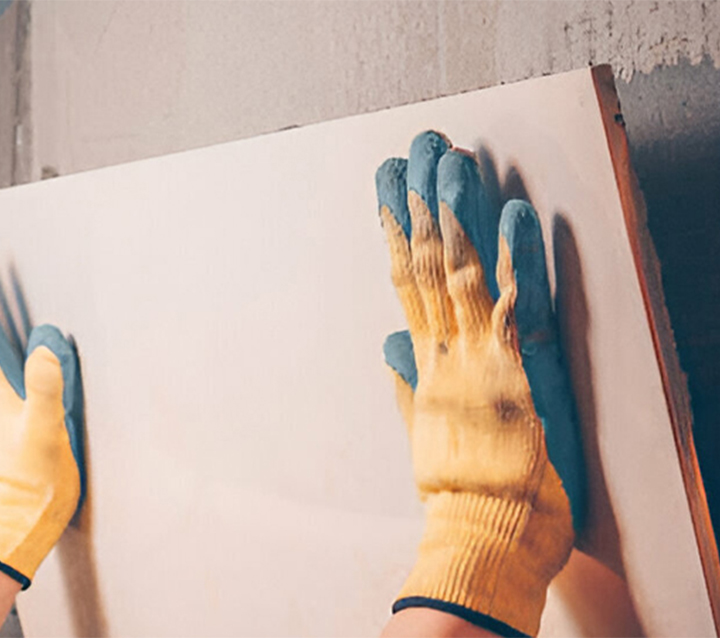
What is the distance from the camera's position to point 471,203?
76cm

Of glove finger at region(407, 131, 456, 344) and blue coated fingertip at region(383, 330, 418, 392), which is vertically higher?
glove finger at region(407, 131, 456, 344)

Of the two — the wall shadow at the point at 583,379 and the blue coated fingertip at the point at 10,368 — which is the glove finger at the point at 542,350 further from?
the blue coated fingertip at the point at 10,368

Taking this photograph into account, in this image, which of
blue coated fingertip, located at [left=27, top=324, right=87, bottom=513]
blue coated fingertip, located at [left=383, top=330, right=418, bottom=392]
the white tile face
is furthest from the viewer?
blue coated fingertip, located at [left=27, top=324, right=87, bottom=513]

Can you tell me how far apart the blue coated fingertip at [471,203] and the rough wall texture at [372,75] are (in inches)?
6.8

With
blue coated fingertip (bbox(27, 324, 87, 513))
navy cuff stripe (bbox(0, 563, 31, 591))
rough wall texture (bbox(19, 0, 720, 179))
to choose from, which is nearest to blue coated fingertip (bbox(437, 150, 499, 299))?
rough wall texture (bbox(19, 0, 720, 179))

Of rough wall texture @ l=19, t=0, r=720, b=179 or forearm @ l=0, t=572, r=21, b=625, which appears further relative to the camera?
forearm @ l=0, t=572, r=21, b=625

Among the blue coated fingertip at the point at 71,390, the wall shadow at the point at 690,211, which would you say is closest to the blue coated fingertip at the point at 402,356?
the wall shadow at the point at 690,211

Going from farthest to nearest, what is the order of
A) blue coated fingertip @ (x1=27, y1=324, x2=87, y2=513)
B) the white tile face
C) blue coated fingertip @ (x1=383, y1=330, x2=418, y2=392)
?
blue coated fingertip @ (x1=27, y1=324, x2=87, y2=513) → blue coated fingertip @ (x1=383, y1=330, x2=418, y2=392) → the white tile face

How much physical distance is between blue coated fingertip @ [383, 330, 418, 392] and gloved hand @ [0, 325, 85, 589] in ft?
1.41

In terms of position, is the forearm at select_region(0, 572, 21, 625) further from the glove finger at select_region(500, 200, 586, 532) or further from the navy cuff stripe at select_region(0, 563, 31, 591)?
the glove finger at select_region(500, 200, 586, 532)

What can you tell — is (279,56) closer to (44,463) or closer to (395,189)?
(395,189)

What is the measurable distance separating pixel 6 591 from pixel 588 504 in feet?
2.33

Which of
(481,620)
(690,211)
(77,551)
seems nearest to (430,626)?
(481,620)

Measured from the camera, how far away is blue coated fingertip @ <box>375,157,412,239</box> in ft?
2.64
